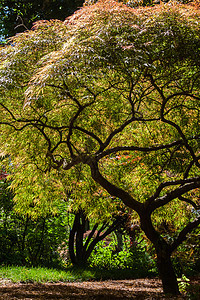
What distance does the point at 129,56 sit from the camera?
10.9ft

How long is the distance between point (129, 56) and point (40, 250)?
239 inches

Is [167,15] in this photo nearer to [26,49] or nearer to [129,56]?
[129,56]

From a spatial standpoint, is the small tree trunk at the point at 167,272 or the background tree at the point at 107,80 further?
the small tree trunk at the point at 167,272

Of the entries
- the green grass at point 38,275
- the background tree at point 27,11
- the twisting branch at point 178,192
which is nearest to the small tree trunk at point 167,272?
the twisting branch at point 178,192

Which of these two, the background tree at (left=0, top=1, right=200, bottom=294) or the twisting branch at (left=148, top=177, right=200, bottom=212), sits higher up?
the background tree at (left=0, top=1, right=200, bottom=294)

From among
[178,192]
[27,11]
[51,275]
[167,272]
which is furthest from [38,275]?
[27,11]

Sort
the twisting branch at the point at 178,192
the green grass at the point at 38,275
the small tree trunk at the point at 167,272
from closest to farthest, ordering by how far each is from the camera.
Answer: the twisting branch at the point at 178,192
the small tree trunk at the point at 167,272
the green grass at the point at 38,275

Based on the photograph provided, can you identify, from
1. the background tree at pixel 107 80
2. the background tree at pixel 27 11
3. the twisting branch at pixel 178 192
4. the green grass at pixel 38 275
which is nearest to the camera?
the background tree at pixel 107 80

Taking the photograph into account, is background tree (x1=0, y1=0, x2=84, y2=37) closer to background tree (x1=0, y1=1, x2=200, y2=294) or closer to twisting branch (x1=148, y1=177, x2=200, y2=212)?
background tree (x1=0, y1=1, x2=200, y2=294)

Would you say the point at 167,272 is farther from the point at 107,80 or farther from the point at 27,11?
the point at 27,11

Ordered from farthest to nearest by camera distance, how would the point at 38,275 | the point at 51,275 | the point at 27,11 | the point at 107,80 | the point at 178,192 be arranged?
the point at 27,11
the point at 51,275
the point at 38,275
the point at 178,192
the point at 107,80

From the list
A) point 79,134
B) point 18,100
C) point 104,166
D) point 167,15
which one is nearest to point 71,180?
point 104,166

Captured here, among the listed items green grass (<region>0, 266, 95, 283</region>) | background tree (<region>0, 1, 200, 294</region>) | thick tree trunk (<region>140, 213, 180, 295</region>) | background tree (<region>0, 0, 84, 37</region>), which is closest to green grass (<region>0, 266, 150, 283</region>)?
green grass (<region>0, 266, 95, 283</region>)

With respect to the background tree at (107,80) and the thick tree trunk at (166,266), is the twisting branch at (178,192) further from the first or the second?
the thick tree trunk at (166,266)
